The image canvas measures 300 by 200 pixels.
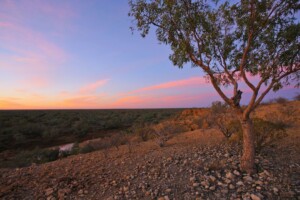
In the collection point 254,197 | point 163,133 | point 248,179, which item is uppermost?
point 163,133

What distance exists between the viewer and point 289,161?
7.59m

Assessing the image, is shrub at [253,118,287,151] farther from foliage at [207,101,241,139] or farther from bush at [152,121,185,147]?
bush at [152,121,185,147]

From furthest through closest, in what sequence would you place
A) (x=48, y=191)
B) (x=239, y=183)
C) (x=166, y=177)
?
(x=166, y=177)
(x=48, y=191)
(x=239, y=183)

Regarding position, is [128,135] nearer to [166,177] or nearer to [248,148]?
[166,177]

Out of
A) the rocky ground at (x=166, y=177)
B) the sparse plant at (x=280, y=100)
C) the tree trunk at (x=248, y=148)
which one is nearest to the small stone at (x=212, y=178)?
the rocky ground at (x=166, y=177)

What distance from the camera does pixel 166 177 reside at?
6.69 metres

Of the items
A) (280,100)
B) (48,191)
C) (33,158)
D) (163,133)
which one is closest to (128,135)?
(163,133)

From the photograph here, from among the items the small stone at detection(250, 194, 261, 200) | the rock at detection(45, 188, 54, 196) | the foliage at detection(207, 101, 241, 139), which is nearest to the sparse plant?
the foliage at detection(207, 101, 241, 139)

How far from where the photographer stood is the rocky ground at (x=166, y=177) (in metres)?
5.80

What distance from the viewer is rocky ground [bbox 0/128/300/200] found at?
19.0 ft

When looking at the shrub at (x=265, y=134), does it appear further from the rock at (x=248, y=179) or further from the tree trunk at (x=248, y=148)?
the rock at (x=248, y=179)

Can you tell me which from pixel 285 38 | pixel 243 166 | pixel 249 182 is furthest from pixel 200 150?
pixel 285 38

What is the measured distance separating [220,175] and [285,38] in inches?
157

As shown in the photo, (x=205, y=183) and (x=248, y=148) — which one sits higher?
(x=248, y=148)
